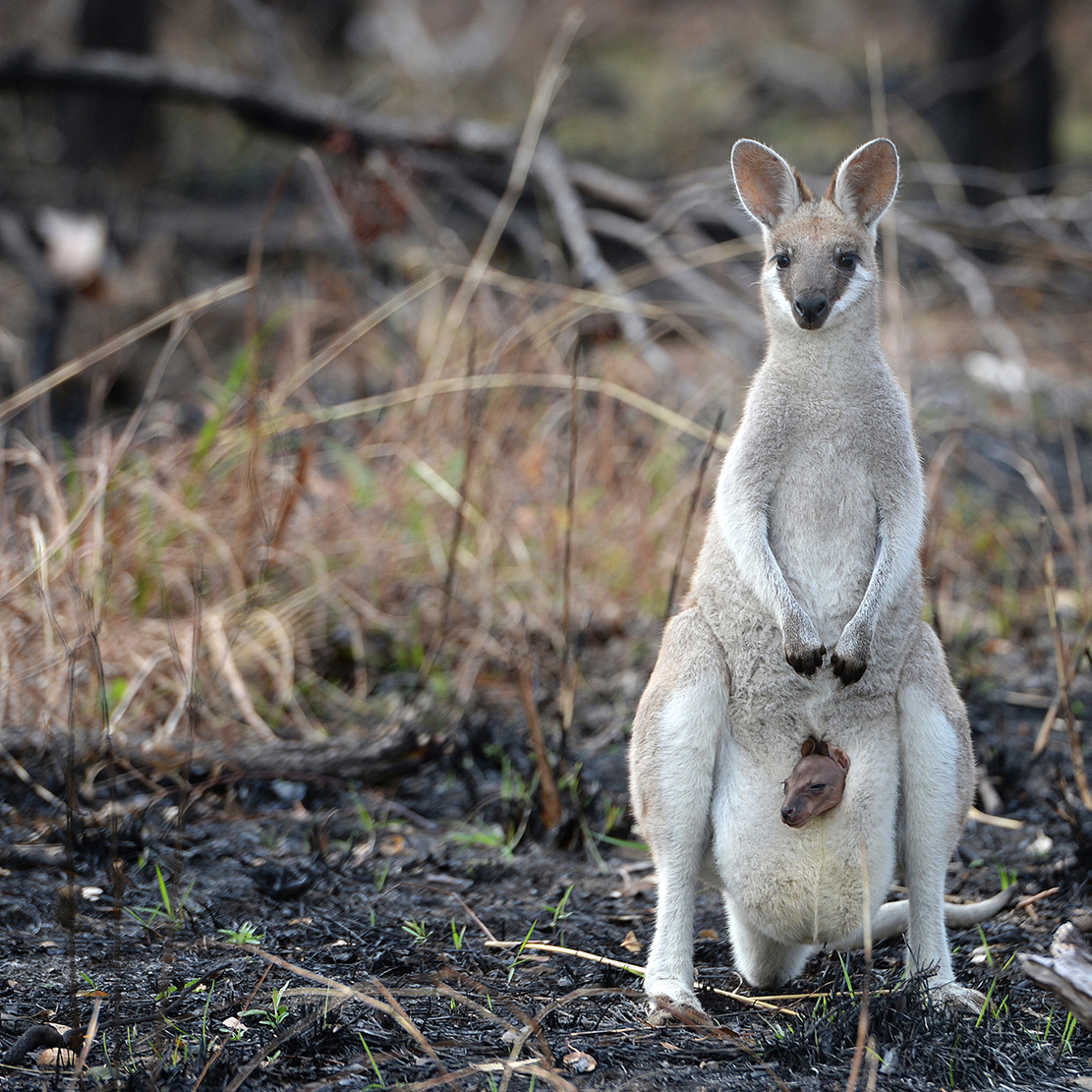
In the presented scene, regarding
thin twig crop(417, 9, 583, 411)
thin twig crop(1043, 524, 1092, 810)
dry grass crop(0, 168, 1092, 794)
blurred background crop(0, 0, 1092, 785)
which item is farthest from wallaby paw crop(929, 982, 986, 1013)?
thin twig crop(417, 9, 583, 411)

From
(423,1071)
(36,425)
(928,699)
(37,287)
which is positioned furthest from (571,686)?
(37,287)

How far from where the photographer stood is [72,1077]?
190 cm

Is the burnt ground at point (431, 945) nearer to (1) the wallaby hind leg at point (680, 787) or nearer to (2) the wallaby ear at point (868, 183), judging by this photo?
(1) the wallaby hind leg at point (680, 787)

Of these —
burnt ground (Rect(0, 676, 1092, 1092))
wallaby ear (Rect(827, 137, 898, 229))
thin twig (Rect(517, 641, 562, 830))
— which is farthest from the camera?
thin twig (Rect(517, 641, 562, 830))

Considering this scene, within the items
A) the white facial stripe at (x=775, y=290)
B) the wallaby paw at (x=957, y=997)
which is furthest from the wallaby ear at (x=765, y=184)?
the wallaby paw at (x=957, y=997)

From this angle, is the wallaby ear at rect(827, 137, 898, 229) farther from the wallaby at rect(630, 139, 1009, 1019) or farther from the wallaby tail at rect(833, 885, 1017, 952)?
the wallaby tail at rect(833, 885, 1017, 952)

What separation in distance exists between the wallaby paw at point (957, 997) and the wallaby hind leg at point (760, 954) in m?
0.29

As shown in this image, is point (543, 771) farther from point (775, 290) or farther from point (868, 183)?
point (868, 183)

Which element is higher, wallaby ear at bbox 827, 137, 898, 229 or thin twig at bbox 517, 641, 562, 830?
wallaby ear at bbox 827, 137, 898, 229

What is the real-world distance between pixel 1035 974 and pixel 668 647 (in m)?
0.94

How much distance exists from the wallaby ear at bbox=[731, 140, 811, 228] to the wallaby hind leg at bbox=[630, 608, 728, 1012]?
1.00 m

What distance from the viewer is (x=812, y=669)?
2365 mm

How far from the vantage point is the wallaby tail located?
8.54 feet

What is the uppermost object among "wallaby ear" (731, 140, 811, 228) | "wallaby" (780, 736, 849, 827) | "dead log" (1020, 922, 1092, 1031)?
"wallaby ear" (731, 140, 811, 228)
